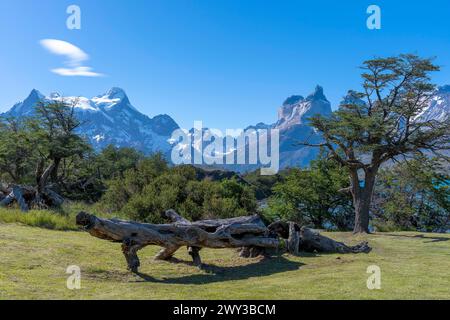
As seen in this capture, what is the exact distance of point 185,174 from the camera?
25.4 meters

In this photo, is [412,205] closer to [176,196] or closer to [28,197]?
[176,196]

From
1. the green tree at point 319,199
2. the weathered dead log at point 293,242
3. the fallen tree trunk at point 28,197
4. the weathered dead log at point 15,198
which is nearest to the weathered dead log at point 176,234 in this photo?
the weathered dead log at point 293,242

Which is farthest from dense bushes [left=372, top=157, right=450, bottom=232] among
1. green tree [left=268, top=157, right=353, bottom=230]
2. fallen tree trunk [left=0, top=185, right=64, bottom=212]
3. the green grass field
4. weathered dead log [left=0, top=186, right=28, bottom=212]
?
weathered dead log [left=0, top=186, right=28, bottom=212]

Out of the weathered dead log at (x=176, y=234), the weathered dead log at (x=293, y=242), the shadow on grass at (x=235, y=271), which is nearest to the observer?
the shadow on grass at (x=235, y=271)

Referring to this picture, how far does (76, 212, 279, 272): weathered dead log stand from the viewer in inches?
372

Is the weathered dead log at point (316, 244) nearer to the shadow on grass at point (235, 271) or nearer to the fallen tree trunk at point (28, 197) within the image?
the shadow on grass at point (235, 271)

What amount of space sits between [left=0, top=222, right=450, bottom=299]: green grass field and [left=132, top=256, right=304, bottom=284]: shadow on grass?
22mm

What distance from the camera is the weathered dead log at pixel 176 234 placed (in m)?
9.45

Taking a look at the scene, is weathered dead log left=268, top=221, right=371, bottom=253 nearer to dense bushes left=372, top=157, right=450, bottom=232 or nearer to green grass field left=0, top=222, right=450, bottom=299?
green grass field left=0, top=222, right=450, bottom=299

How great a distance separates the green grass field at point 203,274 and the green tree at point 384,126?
26.9 feet

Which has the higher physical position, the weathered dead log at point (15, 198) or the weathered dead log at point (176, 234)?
the weathered dead log at point (15, 198)

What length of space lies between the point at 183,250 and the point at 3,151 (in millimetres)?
25950

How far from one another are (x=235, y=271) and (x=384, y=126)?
1355 cm

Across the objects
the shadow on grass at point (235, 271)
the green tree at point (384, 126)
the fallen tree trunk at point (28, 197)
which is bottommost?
the shadow on grass at point (235, 271)
